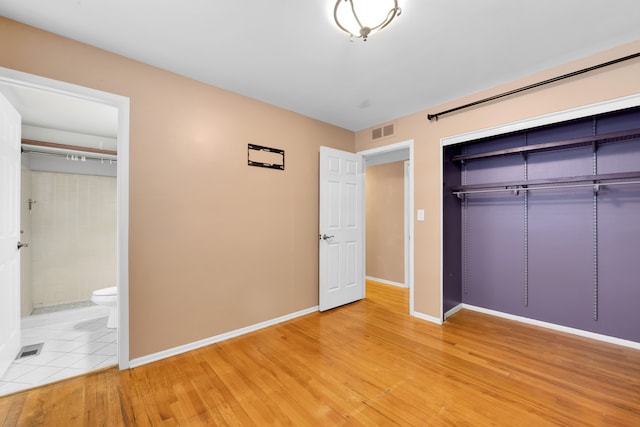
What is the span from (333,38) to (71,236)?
4307mm

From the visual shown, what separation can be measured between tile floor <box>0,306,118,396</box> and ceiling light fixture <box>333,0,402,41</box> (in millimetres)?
3231

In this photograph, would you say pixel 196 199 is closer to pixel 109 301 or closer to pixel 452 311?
pixel 109 301

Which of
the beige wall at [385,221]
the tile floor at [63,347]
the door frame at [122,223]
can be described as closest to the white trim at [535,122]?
the beige wall at [385,221]

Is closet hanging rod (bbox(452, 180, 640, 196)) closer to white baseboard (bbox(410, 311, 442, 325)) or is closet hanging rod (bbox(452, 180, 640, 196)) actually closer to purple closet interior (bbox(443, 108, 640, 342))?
purple closet interior (bbox(443, 108, 640, 342))

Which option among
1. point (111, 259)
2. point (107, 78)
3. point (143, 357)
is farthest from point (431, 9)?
point (111, 259)

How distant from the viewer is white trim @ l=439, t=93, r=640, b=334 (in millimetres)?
2155

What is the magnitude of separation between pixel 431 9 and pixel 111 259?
4.90 meters

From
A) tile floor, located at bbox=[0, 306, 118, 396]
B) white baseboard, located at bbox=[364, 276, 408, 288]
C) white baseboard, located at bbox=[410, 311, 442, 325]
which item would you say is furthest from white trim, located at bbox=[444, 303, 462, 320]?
tile floor, located at bbox=[0, 306, 118, 396]

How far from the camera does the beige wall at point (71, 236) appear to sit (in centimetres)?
354

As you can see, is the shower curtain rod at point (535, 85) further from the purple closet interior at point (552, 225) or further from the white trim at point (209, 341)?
the white trim at point (209, 341)

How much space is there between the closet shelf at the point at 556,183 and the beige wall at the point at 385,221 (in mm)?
1419

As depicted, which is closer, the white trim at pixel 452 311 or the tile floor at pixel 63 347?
the tile floor at pixel 63 347

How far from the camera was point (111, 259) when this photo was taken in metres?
4.01

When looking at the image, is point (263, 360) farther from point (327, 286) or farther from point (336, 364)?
point (327, 286)
